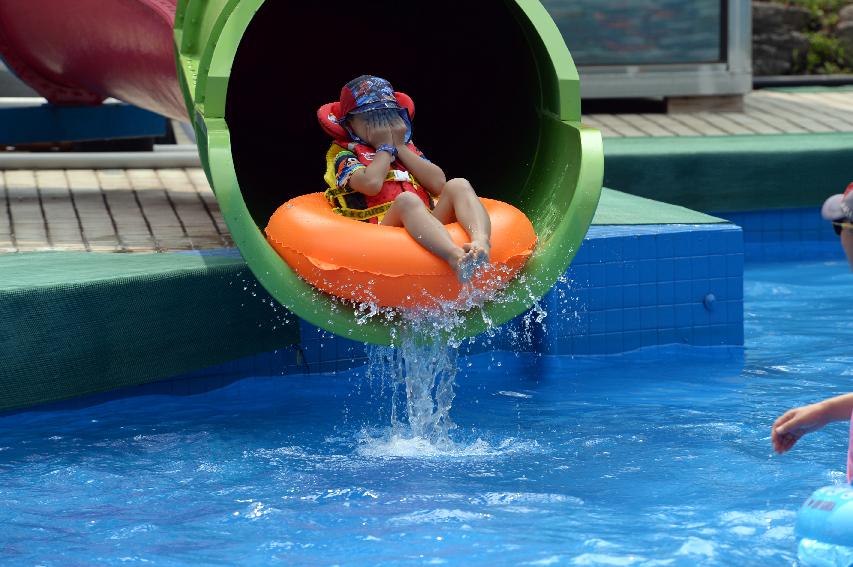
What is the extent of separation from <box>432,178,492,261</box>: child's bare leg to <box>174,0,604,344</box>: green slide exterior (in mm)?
215

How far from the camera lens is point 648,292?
17.6ft

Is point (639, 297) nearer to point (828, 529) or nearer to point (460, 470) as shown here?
point (460, 470)

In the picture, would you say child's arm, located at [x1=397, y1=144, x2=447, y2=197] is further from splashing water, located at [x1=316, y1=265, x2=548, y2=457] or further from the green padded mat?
the green padded mat

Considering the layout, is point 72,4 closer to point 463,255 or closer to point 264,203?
point 264,203

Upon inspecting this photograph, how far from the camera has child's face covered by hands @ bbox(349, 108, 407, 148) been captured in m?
4.89

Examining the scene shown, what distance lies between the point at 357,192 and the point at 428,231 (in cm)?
79

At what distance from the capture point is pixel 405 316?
167 inches

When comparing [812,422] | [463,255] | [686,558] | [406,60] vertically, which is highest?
[406,60]

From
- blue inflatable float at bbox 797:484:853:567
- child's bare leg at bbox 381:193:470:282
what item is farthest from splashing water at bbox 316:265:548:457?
blue inflatable float at bbox 797:484:853:567

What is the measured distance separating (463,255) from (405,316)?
1.05 feet

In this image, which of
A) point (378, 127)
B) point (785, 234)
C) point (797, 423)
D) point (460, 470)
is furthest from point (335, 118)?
point (785, 234)

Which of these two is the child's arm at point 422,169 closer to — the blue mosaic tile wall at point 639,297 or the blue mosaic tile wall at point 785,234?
the blue mosaic tile wall at point 639,297

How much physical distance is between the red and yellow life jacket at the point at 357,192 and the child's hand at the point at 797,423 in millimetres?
2341

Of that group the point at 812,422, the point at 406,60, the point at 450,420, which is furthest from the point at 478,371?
the point at 812,422
